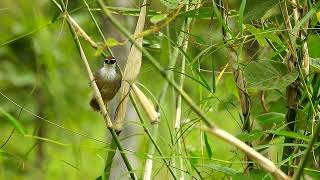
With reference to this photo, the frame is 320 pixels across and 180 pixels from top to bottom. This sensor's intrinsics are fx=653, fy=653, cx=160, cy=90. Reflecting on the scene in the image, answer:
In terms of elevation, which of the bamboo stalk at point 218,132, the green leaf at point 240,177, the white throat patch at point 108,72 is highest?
the white throat patch at point 108,72

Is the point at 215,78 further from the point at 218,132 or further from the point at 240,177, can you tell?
the point at 218,132

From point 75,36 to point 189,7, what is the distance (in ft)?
0.70

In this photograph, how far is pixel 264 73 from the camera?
1009mm

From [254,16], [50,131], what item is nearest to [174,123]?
[254,16]

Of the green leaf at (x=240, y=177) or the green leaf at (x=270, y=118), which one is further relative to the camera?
the green leaf at (x=270, y=118)

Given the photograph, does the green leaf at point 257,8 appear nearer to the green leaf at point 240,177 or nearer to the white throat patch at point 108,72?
the green leaf at point 240,177

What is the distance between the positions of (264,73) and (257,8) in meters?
0.10

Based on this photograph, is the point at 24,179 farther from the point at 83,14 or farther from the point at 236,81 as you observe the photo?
the point at 236,81

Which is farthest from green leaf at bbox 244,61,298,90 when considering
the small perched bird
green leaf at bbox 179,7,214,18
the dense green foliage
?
the small perched bird

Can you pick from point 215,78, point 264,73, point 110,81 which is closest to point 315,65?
point 264,73

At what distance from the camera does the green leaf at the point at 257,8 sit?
1.00 metres

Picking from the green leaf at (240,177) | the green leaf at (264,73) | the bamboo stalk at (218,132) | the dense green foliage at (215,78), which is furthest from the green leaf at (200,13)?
the bamboo stalk at (218,132)

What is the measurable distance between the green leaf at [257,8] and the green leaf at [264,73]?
0.07m

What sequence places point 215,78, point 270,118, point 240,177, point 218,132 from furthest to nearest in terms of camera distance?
point 215,78, point 270,118, point 240,177, point 218,132
